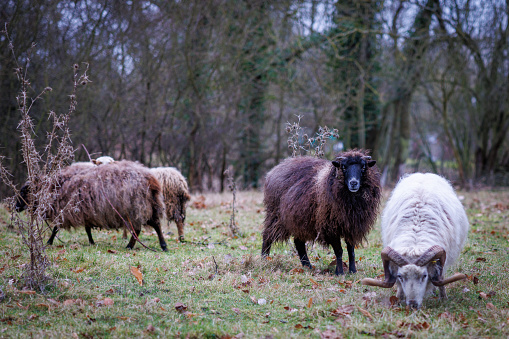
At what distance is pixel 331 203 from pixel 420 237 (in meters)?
1.60

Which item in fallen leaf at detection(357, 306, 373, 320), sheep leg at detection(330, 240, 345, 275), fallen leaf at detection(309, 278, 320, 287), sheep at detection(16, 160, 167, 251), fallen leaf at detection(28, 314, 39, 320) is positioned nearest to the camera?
fallen leaf at detection(28, 314, 39, 320)

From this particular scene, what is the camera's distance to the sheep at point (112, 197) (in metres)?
7.77

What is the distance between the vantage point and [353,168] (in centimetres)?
627

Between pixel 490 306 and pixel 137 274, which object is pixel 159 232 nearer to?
pixel 137 274

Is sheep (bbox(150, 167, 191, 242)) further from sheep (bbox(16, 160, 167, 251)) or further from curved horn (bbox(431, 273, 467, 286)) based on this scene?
curved horn (bbox(431, 273, 467, 286))

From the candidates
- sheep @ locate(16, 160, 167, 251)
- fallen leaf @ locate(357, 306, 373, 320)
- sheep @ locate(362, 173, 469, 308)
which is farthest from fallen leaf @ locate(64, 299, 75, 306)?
sheep @ locate(362, 173, 469, 308)

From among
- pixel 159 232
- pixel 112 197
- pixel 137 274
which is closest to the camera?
pixel 137 274

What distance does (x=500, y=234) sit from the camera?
9578mm

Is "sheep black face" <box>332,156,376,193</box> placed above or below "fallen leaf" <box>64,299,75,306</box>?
above

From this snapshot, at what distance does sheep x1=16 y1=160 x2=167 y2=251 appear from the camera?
7773mm

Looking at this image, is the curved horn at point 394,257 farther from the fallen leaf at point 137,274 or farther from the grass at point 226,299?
the fallen leaf at point 137,274

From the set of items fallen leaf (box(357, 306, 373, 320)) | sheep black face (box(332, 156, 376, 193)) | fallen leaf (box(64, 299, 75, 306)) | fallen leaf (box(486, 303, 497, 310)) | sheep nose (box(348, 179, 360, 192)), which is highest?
sheep black face (box(332, 156, 376, 193))

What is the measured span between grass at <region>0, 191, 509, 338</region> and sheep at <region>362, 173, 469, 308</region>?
286 mm

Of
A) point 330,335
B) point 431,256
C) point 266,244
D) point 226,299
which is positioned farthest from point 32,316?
point 431,256
